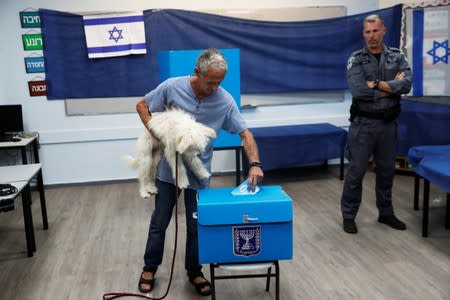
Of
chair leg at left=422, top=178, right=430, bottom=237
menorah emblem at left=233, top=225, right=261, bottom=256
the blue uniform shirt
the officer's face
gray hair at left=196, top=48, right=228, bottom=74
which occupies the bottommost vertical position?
chair leg at left=422, top=178, right=430, bottom=237

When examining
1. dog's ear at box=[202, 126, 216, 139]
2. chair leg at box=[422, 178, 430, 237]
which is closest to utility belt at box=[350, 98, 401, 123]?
chair leg at box=[422, 178, 430, 237]

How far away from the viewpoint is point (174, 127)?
2102 mm

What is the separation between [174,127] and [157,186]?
0.44 metres

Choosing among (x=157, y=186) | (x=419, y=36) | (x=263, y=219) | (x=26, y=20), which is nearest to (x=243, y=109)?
(x=419, y=36)

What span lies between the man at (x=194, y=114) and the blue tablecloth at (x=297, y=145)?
2190 mm

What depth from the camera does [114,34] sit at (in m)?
4.64

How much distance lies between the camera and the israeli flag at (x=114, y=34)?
181 inches

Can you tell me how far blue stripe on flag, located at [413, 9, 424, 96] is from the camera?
15.2 feet

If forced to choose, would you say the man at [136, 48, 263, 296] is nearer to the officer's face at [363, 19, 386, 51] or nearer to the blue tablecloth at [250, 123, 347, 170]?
the officer's face at [363, 19, 386, 51]

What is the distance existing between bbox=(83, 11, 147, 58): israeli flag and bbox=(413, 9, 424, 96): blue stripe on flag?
8.96ft

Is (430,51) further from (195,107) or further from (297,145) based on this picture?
(195,107)

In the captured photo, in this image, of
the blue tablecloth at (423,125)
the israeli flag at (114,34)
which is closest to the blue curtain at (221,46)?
the israeli flag at (114,34)

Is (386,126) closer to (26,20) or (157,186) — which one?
(157,186)

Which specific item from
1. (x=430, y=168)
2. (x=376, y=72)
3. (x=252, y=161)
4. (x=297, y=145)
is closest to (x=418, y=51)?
(x=297, y=145)
